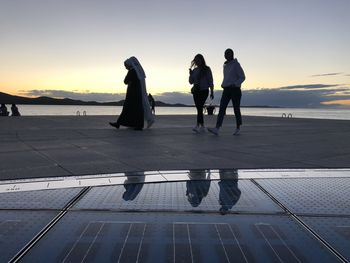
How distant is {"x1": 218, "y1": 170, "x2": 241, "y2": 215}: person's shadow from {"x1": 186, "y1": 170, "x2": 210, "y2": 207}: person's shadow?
15 centimetres

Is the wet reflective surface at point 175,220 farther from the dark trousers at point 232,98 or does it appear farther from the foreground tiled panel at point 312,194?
the dark trousers at point 232,98

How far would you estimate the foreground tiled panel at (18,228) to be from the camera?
80.4 inches

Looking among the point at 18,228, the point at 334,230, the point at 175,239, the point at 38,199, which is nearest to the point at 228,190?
the point at 334,230

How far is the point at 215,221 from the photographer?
2.51 meters

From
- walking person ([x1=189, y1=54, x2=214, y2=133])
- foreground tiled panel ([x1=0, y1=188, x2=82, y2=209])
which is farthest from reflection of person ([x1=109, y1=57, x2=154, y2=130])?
foreground tiled panel ([x1=0, y1=188, x2=82, y2=209])

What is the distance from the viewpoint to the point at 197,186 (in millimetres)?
3645

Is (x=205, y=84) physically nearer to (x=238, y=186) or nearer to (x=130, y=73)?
(x=130, y=73)

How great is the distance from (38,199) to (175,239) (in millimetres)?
1501

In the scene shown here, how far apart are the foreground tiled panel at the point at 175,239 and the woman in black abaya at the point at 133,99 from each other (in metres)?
8.44

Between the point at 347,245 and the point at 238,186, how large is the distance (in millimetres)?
1578

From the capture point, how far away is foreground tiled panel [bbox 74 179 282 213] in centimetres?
286

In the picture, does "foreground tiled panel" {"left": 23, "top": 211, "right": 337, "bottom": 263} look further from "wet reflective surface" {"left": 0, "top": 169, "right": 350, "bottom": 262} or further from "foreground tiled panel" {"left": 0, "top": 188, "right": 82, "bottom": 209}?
"foreground tiled panel" {"left": 0, "top": 188, "right": 82, "bottom": 209}

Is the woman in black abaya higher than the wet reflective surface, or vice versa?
the woman in black abaya

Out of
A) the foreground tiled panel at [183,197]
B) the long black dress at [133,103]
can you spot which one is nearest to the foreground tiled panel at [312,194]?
the foreground tiled panel at [183,197]
